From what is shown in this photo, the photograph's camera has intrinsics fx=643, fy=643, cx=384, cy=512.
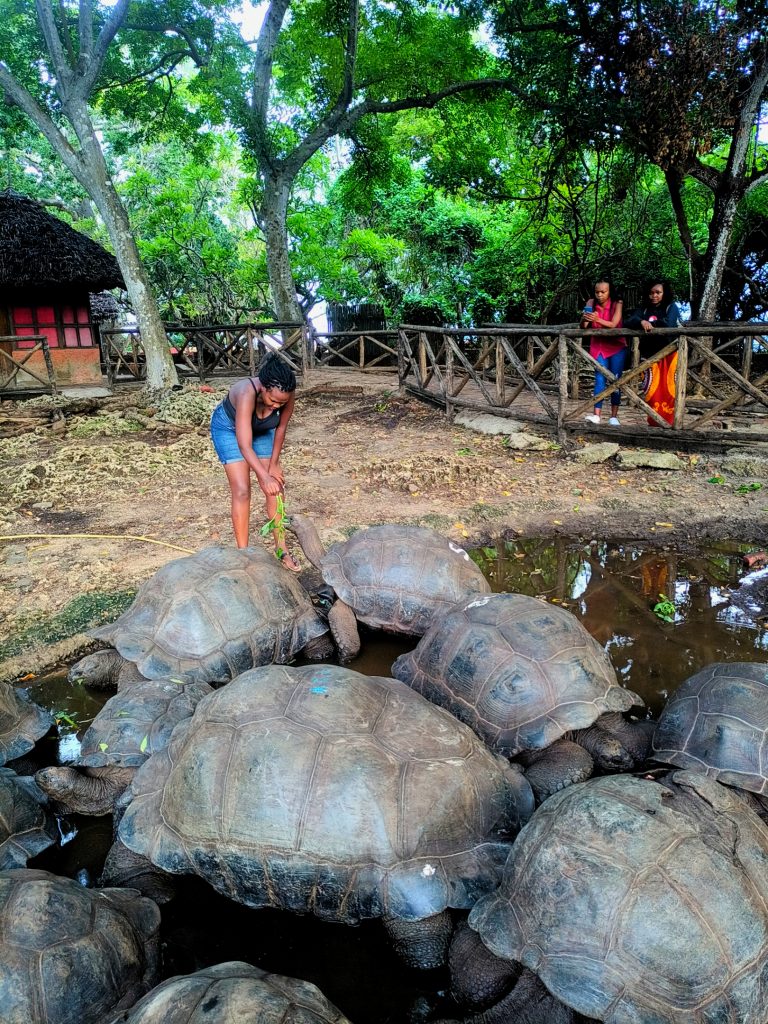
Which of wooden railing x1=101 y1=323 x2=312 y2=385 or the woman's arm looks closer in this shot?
the woman's arm

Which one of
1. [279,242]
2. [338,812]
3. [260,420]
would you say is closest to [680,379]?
[260,420]

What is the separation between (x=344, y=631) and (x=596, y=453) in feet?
17.4

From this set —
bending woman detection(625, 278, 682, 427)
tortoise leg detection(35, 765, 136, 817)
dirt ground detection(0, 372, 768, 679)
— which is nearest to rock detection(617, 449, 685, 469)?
dirt ground detection(0, 372, 768, 679)

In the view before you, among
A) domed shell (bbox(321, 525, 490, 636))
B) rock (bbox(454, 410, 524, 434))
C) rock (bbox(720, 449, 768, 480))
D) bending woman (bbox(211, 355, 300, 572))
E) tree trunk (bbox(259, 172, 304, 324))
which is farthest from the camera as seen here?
tree trunk (bbox(259, 172, 304, 324))

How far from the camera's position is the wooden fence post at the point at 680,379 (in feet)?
27.4

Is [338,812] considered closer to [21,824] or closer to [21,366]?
[21,824]

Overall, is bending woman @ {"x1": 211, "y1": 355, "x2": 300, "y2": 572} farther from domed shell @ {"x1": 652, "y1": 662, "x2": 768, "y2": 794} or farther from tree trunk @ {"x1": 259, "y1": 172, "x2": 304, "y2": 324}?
tree trunk @ {"x1": 259, "y1": 172, "x2": 304, "y2": 324}

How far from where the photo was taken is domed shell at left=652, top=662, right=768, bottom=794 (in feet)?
9.57

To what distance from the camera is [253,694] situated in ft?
9.24

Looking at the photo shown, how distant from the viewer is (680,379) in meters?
8.41

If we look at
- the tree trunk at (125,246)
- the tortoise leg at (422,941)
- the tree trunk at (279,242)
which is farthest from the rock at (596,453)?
the tree trunk at (279,242)

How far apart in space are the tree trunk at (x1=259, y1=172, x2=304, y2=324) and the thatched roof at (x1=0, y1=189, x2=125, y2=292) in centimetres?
430

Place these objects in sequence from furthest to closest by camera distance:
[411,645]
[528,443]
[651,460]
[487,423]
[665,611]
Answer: [487,423]
[528,443]
[651,460]
[665,611]
[411,645]

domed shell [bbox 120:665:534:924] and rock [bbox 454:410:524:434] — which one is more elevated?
rock [bbox 454:410:524:434]
